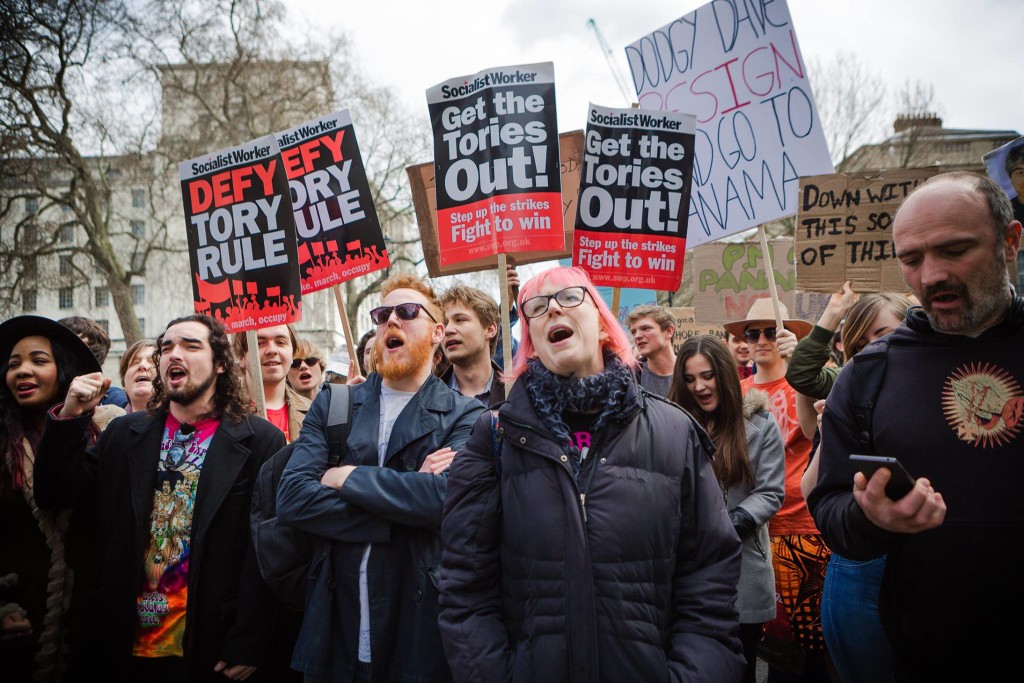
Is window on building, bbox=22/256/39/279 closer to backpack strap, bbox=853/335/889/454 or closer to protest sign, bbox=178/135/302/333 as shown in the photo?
protest sign, bbox=178/135/302/333

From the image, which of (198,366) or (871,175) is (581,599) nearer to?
(198,366)

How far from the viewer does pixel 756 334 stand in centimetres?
470

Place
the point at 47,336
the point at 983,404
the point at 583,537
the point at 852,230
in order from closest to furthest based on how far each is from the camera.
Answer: the point at 983,404 → the point at 583,537 → the point at 47,336 → the point at 852,230

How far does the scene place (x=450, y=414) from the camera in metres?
2.99

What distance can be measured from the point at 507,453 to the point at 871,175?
3536 millimetres

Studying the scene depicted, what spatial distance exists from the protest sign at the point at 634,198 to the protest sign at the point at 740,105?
21.0 inches

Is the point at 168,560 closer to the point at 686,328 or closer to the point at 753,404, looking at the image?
the point at 753,404

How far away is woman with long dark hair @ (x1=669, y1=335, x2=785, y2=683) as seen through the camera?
10.9ft

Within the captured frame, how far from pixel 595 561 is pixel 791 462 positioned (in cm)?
239

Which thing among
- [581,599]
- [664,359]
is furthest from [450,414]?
[664,359]

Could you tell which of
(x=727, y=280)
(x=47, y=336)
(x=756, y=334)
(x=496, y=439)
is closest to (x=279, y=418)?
(x=47, y=336)

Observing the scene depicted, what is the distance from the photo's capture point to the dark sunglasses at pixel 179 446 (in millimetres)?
3195

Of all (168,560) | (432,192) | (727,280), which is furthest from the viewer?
(727,280)

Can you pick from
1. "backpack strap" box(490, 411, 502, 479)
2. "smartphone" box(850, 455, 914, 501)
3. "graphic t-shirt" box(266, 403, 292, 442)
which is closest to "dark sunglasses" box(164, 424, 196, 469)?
"graphic t-shirt" box(266, 403, 292, 442)
